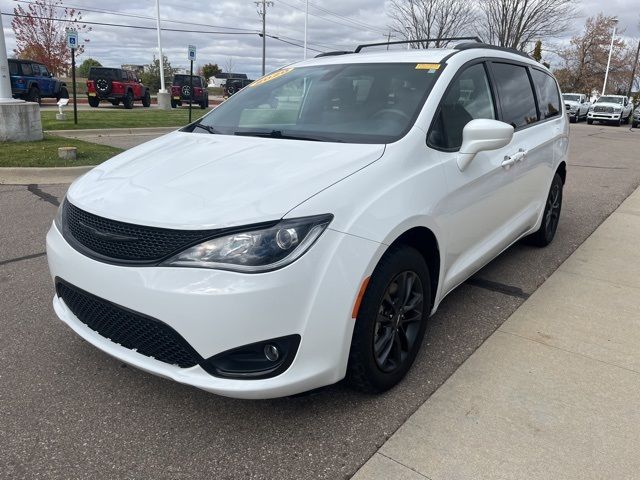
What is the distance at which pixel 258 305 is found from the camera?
6.64 ft

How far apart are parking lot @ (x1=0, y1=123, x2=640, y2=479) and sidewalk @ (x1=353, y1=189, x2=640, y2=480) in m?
0.12

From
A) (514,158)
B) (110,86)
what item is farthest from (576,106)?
(514,158)

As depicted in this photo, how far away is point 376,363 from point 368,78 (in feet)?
5.93

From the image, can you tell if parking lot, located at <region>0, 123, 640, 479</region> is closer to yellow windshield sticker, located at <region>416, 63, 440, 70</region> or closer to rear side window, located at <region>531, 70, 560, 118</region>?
yellow windshield sticker, located at <region>416, 63, 440, 70</region>

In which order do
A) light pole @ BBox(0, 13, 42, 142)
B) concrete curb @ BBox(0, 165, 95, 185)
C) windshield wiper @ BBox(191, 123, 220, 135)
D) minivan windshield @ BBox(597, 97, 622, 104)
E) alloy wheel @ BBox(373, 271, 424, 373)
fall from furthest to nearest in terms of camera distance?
minivan windshield @ BBox(597, 97, 622, 104), light pole @ BBox(0, 13, 42, 142), concrete curb @ BBox(0, 165, 95, 185), windshield wiper @ BBox(191, 123, 220, 135), alloy wheel @ BBox(373, 271, 424, 373)

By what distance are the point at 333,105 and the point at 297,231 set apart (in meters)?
1.40

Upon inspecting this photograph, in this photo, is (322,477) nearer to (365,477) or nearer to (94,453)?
(365,477)

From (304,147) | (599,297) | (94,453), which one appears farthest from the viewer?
(599,297)

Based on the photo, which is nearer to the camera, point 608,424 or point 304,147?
point 608,424

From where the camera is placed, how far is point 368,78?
331 centimetres

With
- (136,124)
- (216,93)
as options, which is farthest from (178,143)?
(216,93)

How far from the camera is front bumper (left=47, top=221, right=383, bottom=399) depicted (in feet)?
6.66

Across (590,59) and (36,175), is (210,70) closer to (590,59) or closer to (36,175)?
(590,59)

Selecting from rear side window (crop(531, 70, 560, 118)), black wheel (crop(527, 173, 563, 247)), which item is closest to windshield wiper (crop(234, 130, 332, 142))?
rear side window (crop(531, 70, 560, 118))
